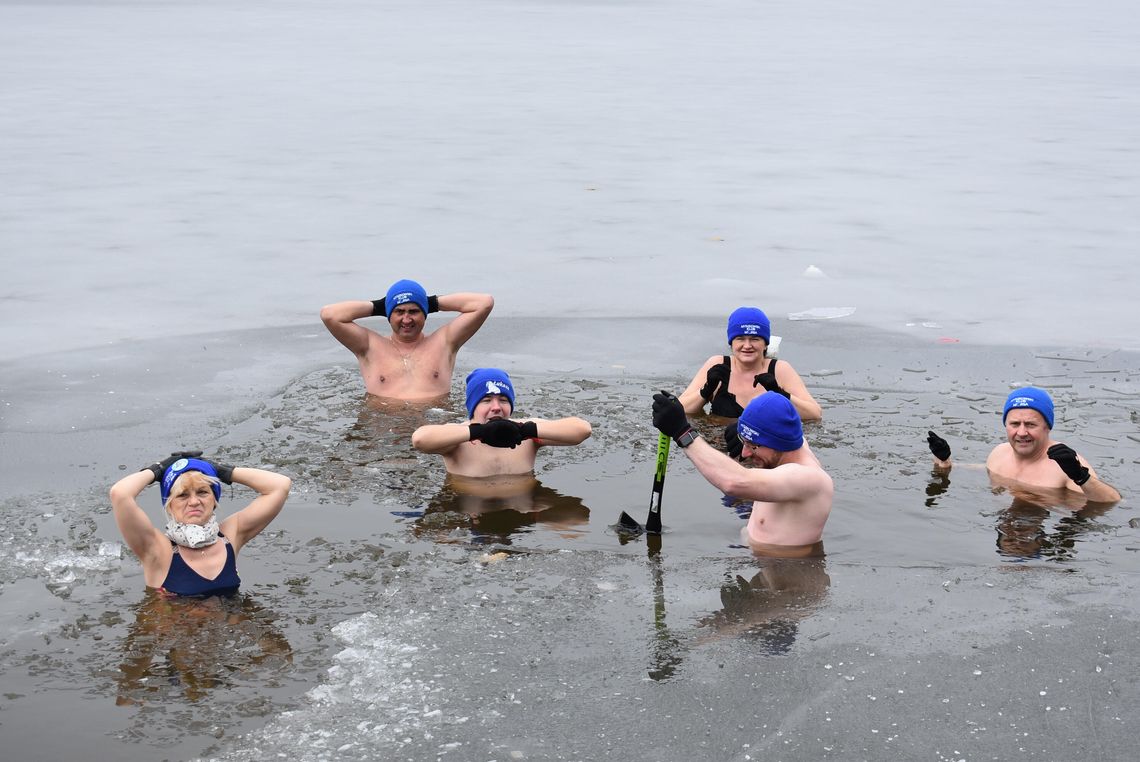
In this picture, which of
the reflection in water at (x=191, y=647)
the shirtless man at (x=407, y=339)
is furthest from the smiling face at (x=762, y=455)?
the shirtless man at (x=407, y=339)

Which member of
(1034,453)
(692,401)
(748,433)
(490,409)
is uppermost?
(748,433)

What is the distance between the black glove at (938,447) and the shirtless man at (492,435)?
1.89 meters

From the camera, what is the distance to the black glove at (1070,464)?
712 cm

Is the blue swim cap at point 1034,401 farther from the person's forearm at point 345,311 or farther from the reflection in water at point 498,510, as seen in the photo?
the person's forearm at point 345,311

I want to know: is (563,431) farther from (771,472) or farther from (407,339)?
(407,339)

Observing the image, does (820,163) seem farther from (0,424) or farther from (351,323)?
(0,424)

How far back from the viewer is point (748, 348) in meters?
8.88

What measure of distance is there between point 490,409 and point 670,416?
1773 mm

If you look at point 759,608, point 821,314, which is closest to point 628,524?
point 759,608

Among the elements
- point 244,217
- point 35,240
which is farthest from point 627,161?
point 35,240

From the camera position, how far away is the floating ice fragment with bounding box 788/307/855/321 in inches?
432

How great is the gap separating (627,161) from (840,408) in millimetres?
8622

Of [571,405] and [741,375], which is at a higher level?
[741,375]

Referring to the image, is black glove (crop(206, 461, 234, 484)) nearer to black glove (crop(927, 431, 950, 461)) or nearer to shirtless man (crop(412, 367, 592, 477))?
shirtless man (crop(412, 367, 592, 477))
